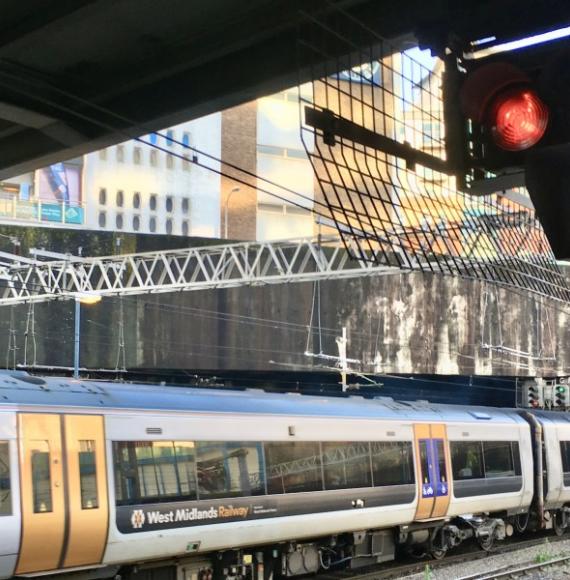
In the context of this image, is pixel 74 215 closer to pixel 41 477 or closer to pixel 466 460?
pixel 466 460

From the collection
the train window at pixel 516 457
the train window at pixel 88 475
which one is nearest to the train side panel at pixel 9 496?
the train window at pixel 88 475

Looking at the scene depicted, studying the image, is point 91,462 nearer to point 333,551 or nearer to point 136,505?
point 136,505

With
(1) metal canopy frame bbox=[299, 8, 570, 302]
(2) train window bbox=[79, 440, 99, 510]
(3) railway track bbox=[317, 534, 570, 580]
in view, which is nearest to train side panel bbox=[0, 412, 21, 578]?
(2) train window bbox=[79, 440, 99, 510]

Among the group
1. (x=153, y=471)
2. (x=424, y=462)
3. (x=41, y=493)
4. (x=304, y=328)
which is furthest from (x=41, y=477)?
(x=304, y=328)

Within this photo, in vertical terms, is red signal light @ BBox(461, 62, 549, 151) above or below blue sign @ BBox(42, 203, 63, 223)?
below

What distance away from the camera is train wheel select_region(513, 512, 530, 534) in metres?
16.7

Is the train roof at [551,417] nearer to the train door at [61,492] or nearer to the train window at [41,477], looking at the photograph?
the train door at [61,492]

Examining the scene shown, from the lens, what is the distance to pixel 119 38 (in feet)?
21.0

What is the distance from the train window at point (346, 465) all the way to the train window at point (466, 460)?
103 inches

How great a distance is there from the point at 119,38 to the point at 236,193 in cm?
4559

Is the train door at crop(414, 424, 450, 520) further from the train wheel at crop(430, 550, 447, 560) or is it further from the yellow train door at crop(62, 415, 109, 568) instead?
the yellow train door at crop(62, 415, 109, 568)

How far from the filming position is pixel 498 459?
15.2 metres

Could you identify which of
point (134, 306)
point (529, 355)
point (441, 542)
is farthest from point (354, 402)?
point (529, 355)

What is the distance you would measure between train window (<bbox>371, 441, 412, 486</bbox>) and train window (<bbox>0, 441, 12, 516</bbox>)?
591cm
